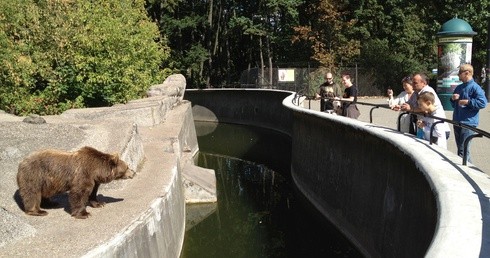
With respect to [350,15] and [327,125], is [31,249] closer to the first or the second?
[327,125]

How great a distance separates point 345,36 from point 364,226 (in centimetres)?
3042

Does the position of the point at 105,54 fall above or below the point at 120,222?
above

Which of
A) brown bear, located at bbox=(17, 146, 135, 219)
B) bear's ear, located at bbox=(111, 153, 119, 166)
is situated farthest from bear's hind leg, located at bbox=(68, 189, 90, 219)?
bear's ear, located at bbox=(111, 153, 119, 166)

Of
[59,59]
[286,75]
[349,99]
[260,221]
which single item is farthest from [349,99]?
[286,75]

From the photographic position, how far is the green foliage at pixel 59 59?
53.2ft

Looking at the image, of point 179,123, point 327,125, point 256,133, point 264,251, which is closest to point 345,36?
point 256,133

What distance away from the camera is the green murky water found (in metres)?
11.1

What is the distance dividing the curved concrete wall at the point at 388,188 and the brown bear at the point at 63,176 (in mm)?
3926

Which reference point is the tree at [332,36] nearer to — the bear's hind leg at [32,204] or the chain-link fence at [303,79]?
the chain-link fence at [303,79]

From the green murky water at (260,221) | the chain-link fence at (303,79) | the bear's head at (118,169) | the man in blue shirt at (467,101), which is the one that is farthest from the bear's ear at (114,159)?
the chain-link fence at (303,79)

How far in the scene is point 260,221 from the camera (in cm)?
1327

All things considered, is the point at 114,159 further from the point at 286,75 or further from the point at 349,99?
the point at 286,75

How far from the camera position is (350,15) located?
39.6 metres

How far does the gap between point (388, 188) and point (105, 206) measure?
4192mm
